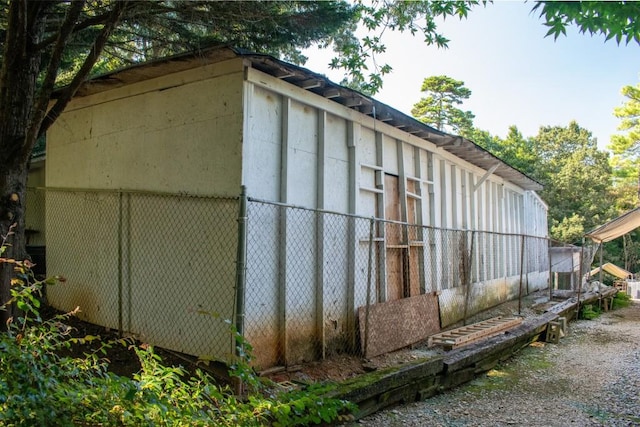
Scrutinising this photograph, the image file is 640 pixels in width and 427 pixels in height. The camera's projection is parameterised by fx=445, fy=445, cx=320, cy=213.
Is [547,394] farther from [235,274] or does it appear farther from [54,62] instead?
[54,62]

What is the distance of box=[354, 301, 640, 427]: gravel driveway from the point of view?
4.74 m

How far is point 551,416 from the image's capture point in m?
4.85

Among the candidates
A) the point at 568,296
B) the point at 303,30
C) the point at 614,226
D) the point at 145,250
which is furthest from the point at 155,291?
the point at 614,226

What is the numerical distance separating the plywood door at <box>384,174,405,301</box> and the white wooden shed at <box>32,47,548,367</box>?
39mm

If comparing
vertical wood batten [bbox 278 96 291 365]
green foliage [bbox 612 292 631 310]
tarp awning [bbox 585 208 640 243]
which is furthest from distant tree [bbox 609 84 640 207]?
vertical wood batten [bbox 278 96 291 365]

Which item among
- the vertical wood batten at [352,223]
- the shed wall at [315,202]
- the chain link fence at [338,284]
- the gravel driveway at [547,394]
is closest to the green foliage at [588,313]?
the gravel driveway at [547,394]

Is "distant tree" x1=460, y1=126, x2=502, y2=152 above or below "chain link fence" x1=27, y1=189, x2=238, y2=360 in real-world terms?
above

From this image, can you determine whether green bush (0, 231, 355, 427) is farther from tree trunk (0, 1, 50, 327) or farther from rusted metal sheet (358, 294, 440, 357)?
rusted metal sheet (358, 294, 440, 357)

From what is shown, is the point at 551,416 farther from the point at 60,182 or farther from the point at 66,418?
the point at 60,182

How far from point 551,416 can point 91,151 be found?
6999 mm

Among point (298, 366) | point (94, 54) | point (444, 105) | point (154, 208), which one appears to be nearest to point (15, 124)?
point (94, 54)

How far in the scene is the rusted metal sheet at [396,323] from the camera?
6190 millimetres

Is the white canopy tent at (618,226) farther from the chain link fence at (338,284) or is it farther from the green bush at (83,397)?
the green bush at (83,397)

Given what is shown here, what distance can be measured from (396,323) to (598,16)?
4.86 m
